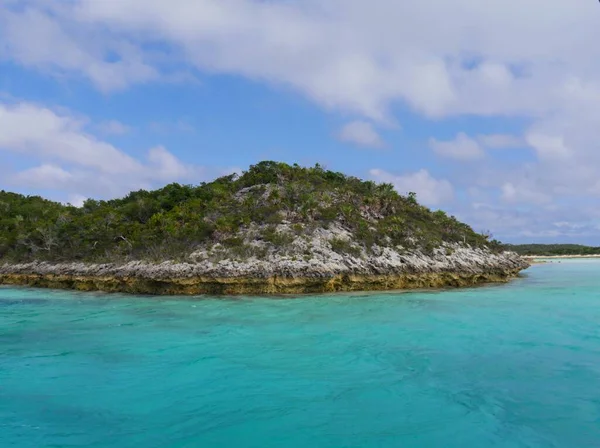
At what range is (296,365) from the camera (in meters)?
10.2

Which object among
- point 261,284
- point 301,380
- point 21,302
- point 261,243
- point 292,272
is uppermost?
point 261,243

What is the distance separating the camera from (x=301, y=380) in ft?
29.9

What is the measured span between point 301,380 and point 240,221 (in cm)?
1988

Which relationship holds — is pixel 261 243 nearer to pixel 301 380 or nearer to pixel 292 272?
pixel 292 272

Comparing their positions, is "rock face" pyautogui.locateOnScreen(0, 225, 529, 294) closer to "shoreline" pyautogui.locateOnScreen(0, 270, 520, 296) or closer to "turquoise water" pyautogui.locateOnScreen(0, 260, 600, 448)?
"shoreline" pyautogui.locateOnScreen(0, 270, 520, 296)

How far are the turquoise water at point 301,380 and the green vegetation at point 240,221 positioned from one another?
34.9ft

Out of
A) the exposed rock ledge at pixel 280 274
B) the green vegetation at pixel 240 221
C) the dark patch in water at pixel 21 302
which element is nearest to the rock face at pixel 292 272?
A: the exposed rock ledge at pixel 280 274

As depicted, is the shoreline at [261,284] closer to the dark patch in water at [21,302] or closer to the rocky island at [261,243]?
the rocky island at [261,243]

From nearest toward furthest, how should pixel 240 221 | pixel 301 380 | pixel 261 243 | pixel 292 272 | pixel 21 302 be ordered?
1. pixel 301 380
2. pixel 21 302
3. pixel 292 272
4. pixel 261 243
5. pixel 240 221

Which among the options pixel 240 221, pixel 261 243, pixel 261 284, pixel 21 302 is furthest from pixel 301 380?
pixel 240 221

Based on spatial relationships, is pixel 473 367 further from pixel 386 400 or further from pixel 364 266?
pixel 364 266

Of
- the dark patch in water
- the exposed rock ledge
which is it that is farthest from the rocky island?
the dark patch in water

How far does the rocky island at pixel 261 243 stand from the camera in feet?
80.0

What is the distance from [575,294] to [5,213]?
4811cm
